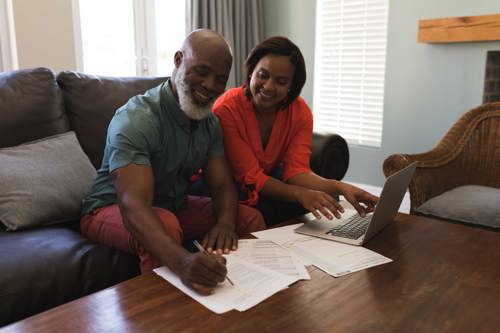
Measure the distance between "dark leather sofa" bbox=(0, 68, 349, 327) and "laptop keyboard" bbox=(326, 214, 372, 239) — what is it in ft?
1.77

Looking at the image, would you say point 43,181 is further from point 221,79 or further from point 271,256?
point 271,256

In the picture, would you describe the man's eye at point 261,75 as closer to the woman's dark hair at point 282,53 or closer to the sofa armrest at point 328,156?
the woman's dark hair at point 282,53

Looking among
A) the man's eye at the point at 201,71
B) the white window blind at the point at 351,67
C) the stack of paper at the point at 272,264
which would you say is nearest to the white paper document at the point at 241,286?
the stack of paper at the point at 272,264

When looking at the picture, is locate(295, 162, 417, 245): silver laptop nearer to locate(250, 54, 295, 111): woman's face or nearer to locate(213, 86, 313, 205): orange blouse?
locate(213, 86, 313, 205): orange blouse

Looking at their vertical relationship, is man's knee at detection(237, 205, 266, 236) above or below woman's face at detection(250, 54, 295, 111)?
below

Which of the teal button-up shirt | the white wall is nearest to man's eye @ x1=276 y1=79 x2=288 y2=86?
the teal button-up shirt

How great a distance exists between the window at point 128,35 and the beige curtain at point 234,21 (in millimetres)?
186

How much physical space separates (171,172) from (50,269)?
44 cm

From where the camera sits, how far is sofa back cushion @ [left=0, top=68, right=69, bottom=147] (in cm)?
172

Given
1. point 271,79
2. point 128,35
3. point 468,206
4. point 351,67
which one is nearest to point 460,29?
point 351,67

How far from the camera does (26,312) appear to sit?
1244mm

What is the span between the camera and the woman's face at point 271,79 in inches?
66.1

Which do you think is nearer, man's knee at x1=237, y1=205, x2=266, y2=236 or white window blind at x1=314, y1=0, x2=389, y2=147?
man's knee at x1=237, y1=205, x2=266, y2=236

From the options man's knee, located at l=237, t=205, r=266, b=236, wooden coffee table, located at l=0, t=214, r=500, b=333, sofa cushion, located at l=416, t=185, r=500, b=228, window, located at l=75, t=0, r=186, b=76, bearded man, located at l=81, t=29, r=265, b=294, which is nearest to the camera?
wooden coffee table, located at l=0, t=214, r=500, b=333
